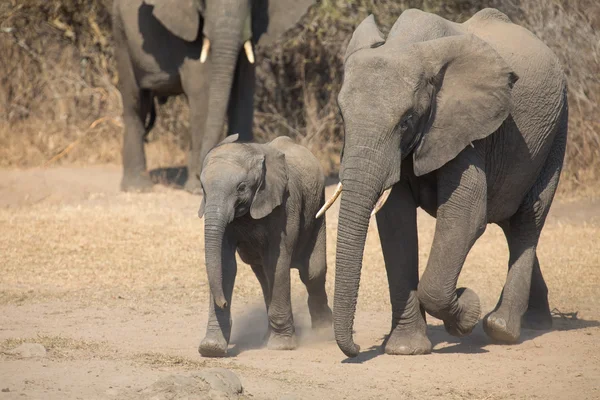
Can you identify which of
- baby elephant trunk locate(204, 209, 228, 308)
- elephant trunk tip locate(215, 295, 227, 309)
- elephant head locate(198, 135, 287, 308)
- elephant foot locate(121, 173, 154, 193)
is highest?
elephant head locate(198, 135, 287, 308)

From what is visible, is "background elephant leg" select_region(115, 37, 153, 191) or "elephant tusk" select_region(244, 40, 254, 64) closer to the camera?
"elephant tusk" select_region(244, 40, 254, 64)

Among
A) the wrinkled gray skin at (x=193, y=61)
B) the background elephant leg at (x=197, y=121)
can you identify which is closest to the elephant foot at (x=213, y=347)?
the wrinkled gray skin at (x=193, y=61)

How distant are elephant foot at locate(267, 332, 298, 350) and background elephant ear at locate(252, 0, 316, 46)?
6.43 meters

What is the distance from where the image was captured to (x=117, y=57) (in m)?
13.3

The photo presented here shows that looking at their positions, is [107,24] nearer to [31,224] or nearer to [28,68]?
[28,68]

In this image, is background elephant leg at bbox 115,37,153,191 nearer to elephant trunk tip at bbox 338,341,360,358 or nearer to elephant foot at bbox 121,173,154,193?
elephant foot at bbox 121,173,154,193

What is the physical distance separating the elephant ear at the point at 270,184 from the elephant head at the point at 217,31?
4.69 metres

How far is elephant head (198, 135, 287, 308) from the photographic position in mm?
6340

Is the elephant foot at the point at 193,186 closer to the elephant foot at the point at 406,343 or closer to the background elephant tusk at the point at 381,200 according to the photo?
the elephant foot at the point at 406,343

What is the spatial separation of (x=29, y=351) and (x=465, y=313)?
2.45 meters

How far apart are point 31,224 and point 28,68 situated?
5.82 metres

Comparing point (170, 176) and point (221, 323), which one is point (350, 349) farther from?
point (170, 176)

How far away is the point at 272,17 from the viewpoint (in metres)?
12.9

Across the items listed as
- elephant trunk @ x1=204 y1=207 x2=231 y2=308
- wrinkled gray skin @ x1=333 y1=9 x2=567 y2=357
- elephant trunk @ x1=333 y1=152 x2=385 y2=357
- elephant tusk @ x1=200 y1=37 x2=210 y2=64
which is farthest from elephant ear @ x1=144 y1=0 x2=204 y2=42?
elephant trunk @ x1=333 y1=152 x2=385 y2=357
